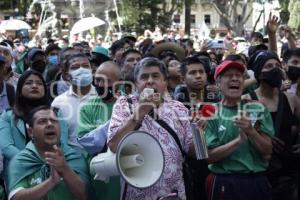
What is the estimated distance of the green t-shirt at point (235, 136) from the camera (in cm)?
461

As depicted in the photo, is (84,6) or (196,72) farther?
(84,6)

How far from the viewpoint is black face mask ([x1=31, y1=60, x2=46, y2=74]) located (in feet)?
30.6

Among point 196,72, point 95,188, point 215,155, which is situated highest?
point 196,72

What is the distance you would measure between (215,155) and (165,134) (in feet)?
1.59

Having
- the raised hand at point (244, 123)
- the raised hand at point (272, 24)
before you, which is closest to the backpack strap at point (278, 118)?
the raised hand at point (244, 123)

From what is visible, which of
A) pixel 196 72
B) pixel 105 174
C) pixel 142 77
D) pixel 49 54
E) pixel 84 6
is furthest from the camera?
pixel 84 6

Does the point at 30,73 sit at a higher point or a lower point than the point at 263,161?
higher

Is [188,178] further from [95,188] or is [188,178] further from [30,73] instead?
[30,73]

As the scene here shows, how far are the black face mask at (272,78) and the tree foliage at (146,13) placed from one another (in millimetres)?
37133

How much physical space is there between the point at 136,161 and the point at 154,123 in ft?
1.11

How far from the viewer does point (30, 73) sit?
5691mm

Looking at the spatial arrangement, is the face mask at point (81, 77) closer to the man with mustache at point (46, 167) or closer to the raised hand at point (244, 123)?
the man with mustache at point (46, 167)

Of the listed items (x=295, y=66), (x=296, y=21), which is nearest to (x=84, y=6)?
(x=296, y=21)

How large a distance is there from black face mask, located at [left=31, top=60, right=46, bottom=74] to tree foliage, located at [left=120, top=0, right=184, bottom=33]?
33.0 m
